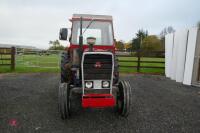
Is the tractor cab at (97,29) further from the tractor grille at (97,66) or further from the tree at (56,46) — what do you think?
the tree at (56,46)

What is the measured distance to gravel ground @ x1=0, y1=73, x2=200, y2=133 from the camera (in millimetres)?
3420

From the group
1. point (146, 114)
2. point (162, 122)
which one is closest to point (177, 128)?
point (162, 122)

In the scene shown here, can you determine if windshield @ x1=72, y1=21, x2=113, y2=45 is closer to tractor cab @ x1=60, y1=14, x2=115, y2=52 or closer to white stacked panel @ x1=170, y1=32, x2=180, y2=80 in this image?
tractor cab @ x1=60, y1=14, x2=115, y2=52

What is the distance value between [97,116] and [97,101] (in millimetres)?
636

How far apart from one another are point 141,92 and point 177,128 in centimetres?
268

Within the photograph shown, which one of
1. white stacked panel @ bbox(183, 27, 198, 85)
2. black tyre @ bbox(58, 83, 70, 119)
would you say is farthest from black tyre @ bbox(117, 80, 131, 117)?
white stacked panel @ bbox(183, 27, 198, 85)

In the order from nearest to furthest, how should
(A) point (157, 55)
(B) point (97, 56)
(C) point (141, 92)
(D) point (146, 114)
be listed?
(B) point (97, 56) → (D) point (146, 114) → (C) point (141, 92) → (A) point (157, 55)

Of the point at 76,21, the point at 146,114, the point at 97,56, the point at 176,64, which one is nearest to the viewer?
the point at 97,56

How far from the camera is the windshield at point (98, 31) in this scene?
15.9 ft

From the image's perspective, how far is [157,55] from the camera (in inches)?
522

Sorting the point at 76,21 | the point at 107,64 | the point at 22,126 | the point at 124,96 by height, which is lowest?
the point at 22,126

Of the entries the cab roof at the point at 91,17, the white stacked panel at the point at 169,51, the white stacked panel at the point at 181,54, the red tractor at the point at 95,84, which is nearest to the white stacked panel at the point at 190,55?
the white stacked panel at the point at 181,54

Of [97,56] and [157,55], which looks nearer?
[97,56]

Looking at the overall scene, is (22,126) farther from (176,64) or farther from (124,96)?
(176,64)
